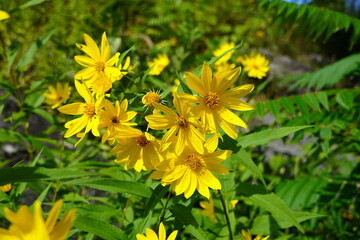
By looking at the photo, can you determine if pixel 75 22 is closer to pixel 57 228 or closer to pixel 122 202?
pixel 122 202

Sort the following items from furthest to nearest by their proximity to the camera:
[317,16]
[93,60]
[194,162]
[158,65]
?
[317,16], [158,65], [93,60], [194,162]

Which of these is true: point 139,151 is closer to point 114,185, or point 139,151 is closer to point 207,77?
point 114,185

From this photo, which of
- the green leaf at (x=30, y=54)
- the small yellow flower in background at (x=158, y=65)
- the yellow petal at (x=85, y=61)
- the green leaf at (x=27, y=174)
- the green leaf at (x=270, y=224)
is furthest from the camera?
the green leaf at (x=30, y=54)

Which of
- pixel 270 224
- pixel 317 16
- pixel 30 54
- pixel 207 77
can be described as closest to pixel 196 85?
pixel 207 77

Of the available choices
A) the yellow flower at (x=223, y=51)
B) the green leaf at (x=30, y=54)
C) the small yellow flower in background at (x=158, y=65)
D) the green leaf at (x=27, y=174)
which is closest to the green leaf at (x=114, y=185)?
the green leaf at (x=27, y=174)

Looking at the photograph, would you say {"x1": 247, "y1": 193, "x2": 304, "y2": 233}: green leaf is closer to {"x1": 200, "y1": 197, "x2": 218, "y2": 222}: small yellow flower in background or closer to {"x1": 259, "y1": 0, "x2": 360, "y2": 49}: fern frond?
{"x1": 200, "y1": 197, "x2": 218, "y2": 222}: small yellow flower in background

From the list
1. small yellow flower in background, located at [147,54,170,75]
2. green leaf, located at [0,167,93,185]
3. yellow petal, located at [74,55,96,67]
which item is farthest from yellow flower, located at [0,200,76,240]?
small yellow flower in background, located at [147,54,170,75]

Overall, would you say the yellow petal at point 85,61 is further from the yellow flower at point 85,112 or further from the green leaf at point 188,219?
the green leaf at point 188,219
